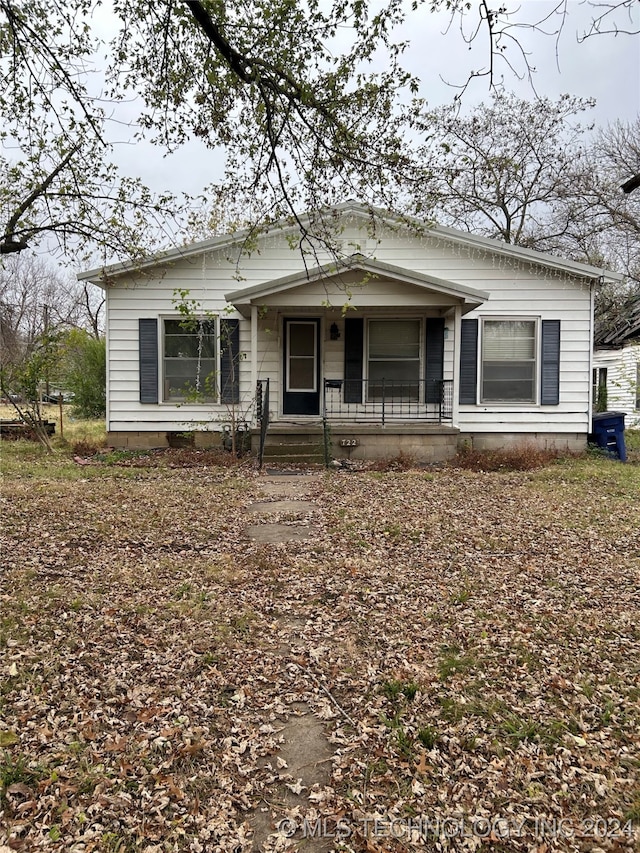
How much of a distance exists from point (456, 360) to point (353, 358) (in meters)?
2.04

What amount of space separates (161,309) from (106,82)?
5579 mm

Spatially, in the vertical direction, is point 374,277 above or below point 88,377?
above

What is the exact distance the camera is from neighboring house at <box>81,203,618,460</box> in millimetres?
10469

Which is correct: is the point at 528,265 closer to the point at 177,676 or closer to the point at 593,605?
the point at 593,605

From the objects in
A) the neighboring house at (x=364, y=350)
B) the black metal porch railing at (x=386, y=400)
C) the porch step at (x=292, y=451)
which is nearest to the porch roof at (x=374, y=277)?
the neighboring house at (x=364, y=350)

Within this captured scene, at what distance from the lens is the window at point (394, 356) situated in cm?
1078

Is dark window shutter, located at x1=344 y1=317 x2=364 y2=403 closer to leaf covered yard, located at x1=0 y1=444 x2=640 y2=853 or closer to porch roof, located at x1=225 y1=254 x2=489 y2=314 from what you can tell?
porch roof, located at x1=225 y1=254 x2=489 y2=314

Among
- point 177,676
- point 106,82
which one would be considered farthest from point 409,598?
point 106,82

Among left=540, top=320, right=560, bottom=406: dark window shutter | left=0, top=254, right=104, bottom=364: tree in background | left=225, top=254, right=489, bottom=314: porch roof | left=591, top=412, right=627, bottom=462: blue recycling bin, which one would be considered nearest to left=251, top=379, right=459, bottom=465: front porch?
left=225, top=254, right=489, bottom=314: porch roof

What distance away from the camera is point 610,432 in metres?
10.7

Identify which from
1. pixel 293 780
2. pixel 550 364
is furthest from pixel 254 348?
pixel 293 780

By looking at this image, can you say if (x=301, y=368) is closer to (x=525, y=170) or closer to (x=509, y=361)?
(x=509, y=361)

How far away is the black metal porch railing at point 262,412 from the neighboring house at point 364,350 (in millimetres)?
327

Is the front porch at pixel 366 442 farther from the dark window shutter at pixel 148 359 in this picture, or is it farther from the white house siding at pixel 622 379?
the white house siding at pixel 622 379
